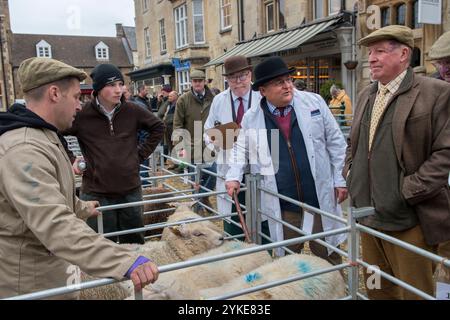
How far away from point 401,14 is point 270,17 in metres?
6.27

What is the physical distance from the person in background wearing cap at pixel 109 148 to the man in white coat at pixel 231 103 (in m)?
0.88

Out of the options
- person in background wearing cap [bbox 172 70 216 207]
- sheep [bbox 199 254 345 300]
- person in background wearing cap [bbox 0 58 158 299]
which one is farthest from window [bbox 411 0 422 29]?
person in background wearing cap [bbox 0 58 158 299]

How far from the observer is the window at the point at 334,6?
11547 millimetres

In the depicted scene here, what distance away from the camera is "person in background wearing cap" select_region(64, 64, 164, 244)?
361 centimetres

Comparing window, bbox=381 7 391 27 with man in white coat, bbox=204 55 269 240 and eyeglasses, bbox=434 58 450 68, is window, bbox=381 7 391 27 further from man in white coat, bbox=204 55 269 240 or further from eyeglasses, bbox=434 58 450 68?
eyeglasses, bbox=434 58 450 68

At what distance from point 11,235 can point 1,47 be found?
42080 mm

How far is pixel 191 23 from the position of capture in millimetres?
20609

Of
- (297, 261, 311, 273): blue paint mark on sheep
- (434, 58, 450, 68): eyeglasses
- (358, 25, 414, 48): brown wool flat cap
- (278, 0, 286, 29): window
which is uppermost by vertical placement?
(278, 0, 286, 29): window

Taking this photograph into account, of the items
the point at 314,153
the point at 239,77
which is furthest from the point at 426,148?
the point at 239,77

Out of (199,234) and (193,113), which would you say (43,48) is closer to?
(193,113)

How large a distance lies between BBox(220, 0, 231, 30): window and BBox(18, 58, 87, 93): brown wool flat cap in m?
16.7

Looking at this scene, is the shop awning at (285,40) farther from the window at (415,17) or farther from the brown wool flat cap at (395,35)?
the brown wool flat cap at (395,35)

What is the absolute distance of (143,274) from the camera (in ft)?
5.23

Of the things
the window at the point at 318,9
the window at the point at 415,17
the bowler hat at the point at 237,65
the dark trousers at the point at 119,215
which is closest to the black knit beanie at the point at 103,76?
the dark trousers at the point at 119,215
